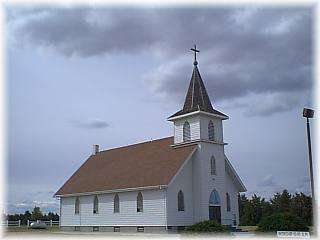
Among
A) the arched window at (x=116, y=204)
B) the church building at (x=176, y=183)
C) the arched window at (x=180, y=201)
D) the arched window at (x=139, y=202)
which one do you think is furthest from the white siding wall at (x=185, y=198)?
the arched window at (x=116, y=204)

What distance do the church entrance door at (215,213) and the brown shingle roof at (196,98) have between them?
6.93m

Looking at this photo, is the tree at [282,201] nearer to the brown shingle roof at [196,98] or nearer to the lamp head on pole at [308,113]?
the brown shingle roof at [196,98]

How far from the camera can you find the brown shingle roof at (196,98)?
120 feet

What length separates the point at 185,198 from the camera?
1379 inches

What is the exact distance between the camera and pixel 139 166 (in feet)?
126

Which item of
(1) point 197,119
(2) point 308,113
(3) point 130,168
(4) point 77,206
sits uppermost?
(1) point 197,119

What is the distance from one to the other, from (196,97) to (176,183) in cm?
693

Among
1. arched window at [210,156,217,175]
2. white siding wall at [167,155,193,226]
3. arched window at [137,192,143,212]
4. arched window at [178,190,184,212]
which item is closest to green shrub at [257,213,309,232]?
white siding wall at [167,155,193,226]

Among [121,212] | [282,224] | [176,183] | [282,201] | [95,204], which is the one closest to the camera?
[282,224]

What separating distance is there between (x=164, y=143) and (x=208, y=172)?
19.2 ft

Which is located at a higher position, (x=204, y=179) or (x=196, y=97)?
(x=196, y=97)

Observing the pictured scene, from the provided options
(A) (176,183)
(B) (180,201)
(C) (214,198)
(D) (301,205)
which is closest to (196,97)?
(A) (176,183)

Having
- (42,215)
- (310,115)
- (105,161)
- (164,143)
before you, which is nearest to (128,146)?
(105,161)

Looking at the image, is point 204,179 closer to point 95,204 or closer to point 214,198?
point 214,198
